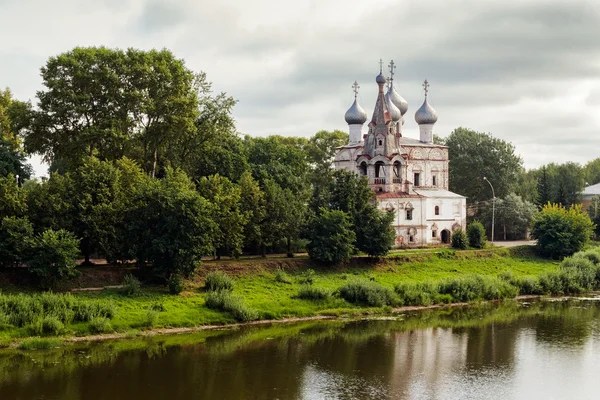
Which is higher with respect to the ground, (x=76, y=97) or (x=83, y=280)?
(x=76, y=97)

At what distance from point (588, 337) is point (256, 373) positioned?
15.1 meters

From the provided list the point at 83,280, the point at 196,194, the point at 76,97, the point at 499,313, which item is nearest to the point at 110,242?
the point at 83,280

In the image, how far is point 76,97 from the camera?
41.4 meters

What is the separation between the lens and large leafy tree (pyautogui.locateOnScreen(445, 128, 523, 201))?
7175cm

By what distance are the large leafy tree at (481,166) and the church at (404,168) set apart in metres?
9.81

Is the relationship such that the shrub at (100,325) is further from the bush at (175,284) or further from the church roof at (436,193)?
the church roof at (436,193)

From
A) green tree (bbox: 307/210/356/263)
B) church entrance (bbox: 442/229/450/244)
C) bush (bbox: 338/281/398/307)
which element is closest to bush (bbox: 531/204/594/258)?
church entrance (bbox: 442/229/450/244)

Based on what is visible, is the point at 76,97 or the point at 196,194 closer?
the point at 196,194

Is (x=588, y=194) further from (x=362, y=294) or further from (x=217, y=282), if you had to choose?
(x=217, y=282)

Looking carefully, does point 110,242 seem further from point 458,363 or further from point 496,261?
point 496,261

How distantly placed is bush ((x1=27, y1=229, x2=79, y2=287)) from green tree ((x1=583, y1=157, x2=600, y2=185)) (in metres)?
80.0

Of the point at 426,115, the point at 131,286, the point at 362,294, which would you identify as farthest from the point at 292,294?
the point at 426,115

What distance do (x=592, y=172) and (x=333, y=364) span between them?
85.5 metres

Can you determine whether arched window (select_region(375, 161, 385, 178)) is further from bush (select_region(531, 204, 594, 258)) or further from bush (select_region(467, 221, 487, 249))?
bush (select_region(531, 204, 594, 258))
